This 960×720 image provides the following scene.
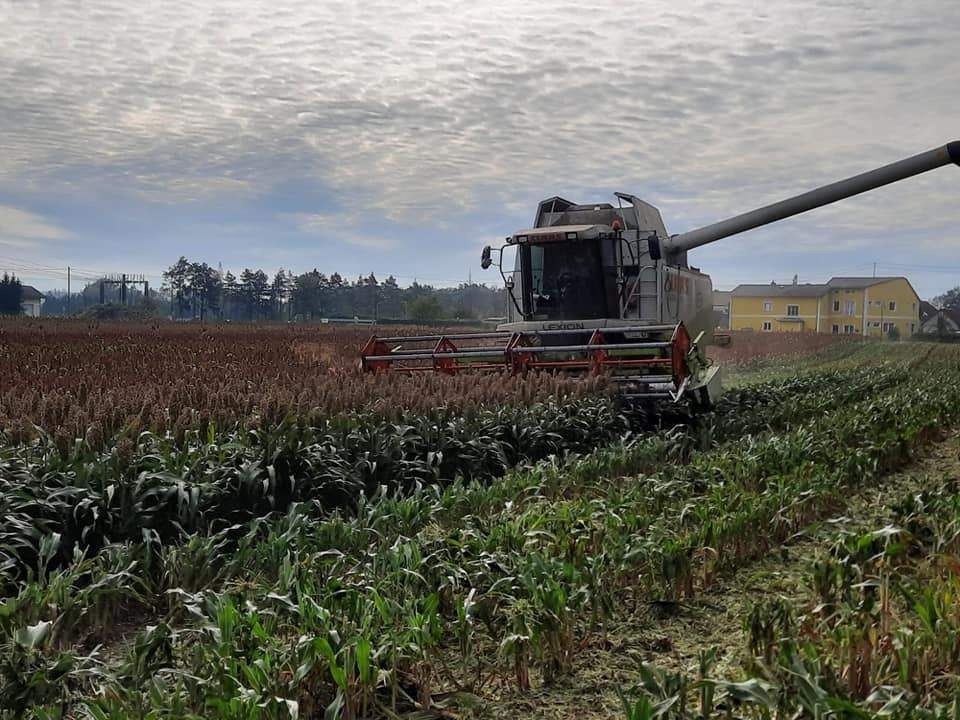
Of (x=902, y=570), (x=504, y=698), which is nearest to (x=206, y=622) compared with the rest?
(x=504, y=698)

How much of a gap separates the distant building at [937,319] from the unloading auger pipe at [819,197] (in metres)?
60.8

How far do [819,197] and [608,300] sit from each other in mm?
4901

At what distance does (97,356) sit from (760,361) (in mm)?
22976

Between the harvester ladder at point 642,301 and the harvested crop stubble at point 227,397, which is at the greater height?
the harvester ladder at point 642,301

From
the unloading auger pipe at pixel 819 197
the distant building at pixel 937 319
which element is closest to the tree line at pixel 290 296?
the distant building at pixel 937 319

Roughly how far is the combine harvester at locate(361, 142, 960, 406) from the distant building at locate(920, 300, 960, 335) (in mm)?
61816

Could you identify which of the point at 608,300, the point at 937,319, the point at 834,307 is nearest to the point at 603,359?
the point at 608,300

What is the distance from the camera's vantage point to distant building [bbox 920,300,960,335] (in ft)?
233

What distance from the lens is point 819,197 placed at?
14.6 metres

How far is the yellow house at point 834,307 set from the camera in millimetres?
74438

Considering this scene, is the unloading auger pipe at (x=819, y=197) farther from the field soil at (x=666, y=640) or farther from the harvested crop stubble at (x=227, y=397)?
the field soil at (x=666, y=640)

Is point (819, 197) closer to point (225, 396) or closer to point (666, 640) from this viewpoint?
point (225, 396)

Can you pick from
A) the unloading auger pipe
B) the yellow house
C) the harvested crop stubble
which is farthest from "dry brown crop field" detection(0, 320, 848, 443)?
the yellow house

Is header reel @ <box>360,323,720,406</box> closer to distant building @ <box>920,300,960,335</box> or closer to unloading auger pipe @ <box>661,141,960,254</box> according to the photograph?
unloading auger pipe @ <box>661,141,960,254</box>
